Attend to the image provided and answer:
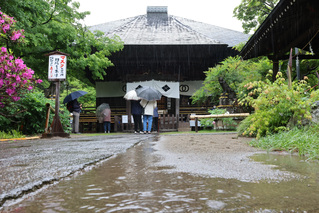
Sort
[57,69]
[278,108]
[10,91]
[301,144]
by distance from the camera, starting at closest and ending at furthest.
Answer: [301,144] → [278,108] → [10,91] → [57,69]

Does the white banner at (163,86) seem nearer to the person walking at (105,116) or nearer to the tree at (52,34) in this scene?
the person walking at (105,116)

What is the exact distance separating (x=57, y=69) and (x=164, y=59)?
7.25m

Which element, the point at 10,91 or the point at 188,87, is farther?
the point at 188,87

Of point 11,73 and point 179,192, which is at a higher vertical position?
point 11,73

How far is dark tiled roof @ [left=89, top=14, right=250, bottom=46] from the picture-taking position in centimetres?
1262

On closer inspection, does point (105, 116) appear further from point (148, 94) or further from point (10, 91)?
point (10, 91)

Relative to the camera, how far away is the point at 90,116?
587 inches

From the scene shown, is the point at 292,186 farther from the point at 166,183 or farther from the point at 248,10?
the point at 248,10

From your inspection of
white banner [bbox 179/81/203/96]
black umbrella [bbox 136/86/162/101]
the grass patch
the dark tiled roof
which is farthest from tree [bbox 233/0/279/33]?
the grass patch

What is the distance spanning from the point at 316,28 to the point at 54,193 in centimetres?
634

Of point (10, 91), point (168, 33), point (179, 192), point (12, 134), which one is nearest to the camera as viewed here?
point (179, 192)

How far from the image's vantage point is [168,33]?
13891 millimetres

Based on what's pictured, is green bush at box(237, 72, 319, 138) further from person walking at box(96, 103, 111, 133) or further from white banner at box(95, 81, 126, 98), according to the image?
white banner at box(95, 81, 126, 98)

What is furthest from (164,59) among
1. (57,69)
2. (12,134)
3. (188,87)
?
(12,134)
